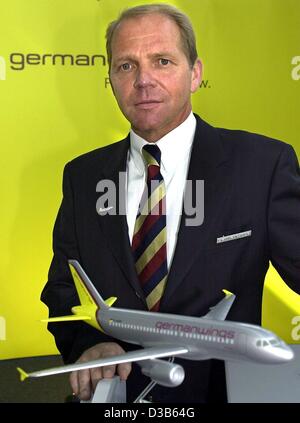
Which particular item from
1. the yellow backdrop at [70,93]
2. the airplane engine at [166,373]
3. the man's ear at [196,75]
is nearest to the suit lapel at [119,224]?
the man's ear at [196,75]

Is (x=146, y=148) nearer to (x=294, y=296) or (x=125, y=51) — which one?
(x=125, y=51)

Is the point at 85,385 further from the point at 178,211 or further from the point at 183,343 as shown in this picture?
the point at 178,211

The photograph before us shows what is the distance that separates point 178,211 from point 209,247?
0.18 metres

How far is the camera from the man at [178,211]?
191cm

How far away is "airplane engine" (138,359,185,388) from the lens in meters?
1.40

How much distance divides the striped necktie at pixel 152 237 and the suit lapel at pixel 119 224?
0.03 meters

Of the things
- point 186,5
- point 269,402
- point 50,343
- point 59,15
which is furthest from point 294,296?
point 269,402

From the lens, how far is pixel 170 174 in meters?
2.10

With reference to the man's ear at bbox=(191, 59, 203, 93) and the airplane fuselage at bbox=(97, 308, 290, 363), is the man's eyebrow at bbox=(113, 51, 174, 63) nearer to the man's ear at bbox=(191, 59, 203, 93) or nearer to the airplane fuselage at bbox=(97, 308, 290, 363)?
the man's ear at bbox=(191, 59, 203, 93)

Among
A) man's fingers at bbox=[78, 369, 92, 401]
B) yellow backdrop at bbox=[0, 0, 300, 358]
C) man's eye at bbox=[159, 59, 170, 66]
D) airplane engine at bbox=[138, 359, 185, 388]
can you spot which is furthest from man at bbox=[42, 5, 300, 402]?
yellow backdrop at bbox=[0, 0, 300, 358]

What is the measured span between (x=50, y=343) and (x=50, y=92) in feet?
8.14

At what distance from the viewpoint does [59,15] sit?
5035 millimetres

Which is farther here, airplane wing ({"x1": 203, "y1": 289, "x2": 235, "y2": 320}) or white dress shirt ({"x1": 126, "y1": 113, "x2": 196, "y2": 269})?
white dress shirt ({"x1": 126, "y1": 113, "x2": 196, "y2": 269})

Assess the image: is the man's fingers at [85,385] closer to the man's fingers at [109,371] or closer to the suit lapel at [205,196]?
the man's fingers at [109,371]
